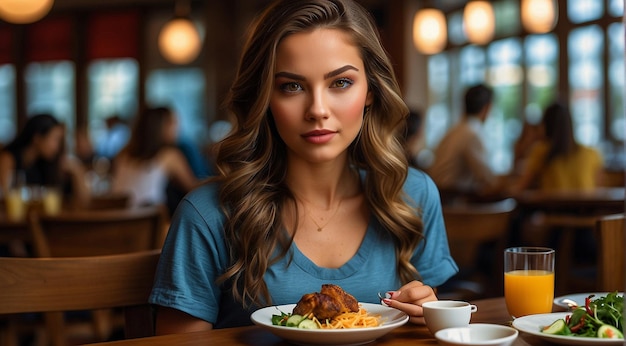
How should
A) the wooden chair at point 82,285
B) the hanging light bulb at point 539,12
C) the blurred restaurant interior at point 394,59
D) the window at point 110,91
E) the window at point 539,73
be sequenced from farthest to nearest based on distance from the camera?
the window at point 110,91
the window at point 539,73
the blurred restaurant interior at point 394,59
the hanging light bulb at point 539,12
the wooden chair at point 82,285

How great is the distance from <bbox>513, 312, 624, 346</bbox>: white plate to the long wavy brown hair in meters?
0.45

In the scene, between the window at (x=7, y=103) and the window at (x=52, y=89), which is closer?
the window at (x=52, y=89)

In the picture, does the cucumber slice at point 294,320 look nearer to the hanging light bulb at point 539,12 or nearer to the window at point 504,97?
the hanging light bulb at point 539,12

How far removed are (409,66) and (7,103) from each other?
683 cm

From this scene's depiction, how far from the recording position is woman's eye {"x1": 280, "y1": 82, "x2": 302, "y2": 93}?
162 cm

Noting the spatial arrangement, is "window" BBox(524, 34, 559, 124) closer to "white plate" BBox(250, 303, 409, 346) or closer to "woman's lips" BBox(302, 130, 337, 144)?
"woman's lips" BBox(302, 130, 337, 144)

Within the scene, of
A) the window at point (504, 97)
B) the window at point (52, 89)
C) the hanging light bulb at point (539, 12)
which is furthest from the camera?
the window at point (52, 89)

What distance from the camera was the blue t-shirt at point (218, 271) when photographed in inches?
62.5

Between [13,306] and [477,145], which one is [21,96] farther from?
[13,306]

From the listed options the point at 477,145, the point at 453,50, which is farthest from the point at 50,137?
the point at 453,50

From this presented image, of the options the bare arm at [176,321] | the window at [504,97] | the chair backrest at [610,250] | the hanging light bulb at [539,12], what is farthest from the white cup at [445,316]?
the window at [504,97]

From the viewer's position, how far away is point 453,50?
10.7m

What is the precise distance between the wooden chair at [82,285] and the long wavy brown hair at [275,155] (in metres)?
0.17

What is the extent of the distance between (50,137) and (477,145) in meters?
2.96
